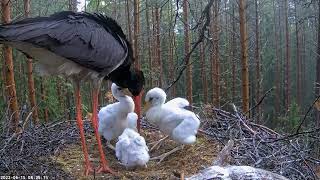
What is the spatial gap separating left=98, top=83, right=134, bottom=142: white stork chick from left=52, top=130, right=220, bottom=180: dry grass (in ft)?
0.83

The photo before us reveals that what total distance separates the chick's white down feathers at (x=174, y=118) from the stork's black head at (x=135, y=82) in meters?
0.16

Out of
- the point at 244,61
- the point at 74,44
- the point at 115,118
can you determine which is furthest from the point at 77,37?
the point at 244,61

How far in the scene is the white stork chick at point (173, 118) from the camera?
4945 millimetres

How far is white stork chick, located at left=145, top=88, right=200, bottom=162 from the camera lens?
195 inches

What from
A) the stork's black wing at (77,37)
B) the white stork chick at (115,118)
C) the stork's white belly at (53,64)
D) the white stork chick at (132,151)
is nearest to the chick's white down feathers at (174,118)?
the white stork chick at (115,118)

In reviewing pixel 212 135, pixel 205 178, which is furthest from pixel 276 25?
pixel 205 178

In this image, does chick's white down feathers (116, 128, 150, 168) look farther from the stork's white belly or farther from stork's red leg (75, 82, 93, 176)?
the stork's white belly

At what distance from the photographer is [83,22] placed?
14.5ft

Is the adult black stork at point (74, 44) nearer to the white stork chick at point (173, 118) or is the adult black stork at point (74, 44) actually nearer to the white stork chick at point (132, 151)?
the white stork chick at point (132, 151)

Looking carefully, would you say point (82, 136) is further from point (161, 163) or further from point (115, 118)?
point (161, 163)

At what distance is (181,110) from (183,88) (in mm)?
22756

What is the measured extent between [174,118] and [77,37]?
59.2 inches

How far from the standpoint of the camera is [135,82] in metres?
5.41

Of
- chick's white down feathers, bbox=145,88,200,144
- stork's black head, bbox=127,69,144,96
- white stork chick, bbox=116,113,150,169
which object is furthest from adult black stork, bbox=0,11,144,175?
chick's white down feathers, bbox=145,88,200,144
